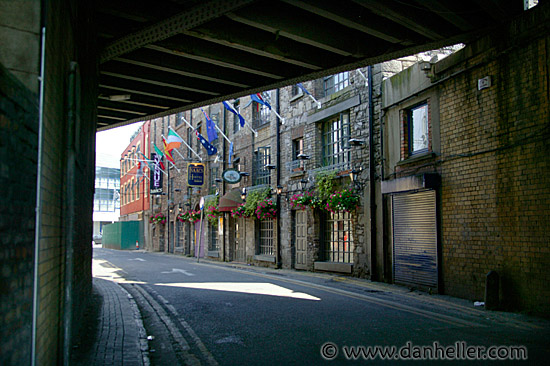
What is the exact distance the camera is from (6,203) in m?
2.74

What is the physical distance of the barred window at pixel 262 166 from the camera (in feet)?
71.5

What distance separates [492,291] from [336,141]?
8.87m

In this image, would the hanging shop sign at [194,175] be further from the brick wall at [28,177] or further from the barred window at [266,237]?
the brick wall at [28,177]

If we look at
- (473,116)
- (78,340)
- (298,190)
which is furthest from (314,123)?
(78,340)

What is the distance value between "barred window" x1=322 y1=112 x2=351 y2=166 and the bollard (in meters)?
7.60

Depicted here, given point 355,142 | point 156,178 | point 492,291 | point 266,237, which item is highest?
point 156,178

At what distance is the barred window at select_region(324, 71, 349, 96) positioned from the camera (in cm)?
1703

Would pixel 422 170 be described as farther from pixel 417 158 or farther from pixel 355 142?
pixel 355 142

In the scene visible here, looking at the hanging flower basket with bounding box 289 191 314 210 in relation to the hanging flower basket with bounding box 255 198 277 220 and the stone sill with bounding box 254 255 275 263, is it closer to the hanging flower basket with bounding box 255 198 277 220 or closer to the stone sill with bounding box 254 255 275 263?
the hanging flower basket with bounding box 255 198 277 220

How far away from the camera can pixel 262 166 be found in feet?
73.7

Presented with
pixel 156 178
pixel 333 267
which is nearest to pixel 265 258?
pixel 333 267

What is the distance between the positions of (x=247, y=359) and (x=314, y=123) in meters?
13.2

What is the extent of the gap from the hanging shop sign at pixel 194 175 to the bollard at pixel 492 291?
20.2 m

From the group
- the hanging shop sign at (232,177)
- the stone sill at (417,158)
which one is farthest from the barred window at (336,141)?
the hanging shop sign at (232,177)
